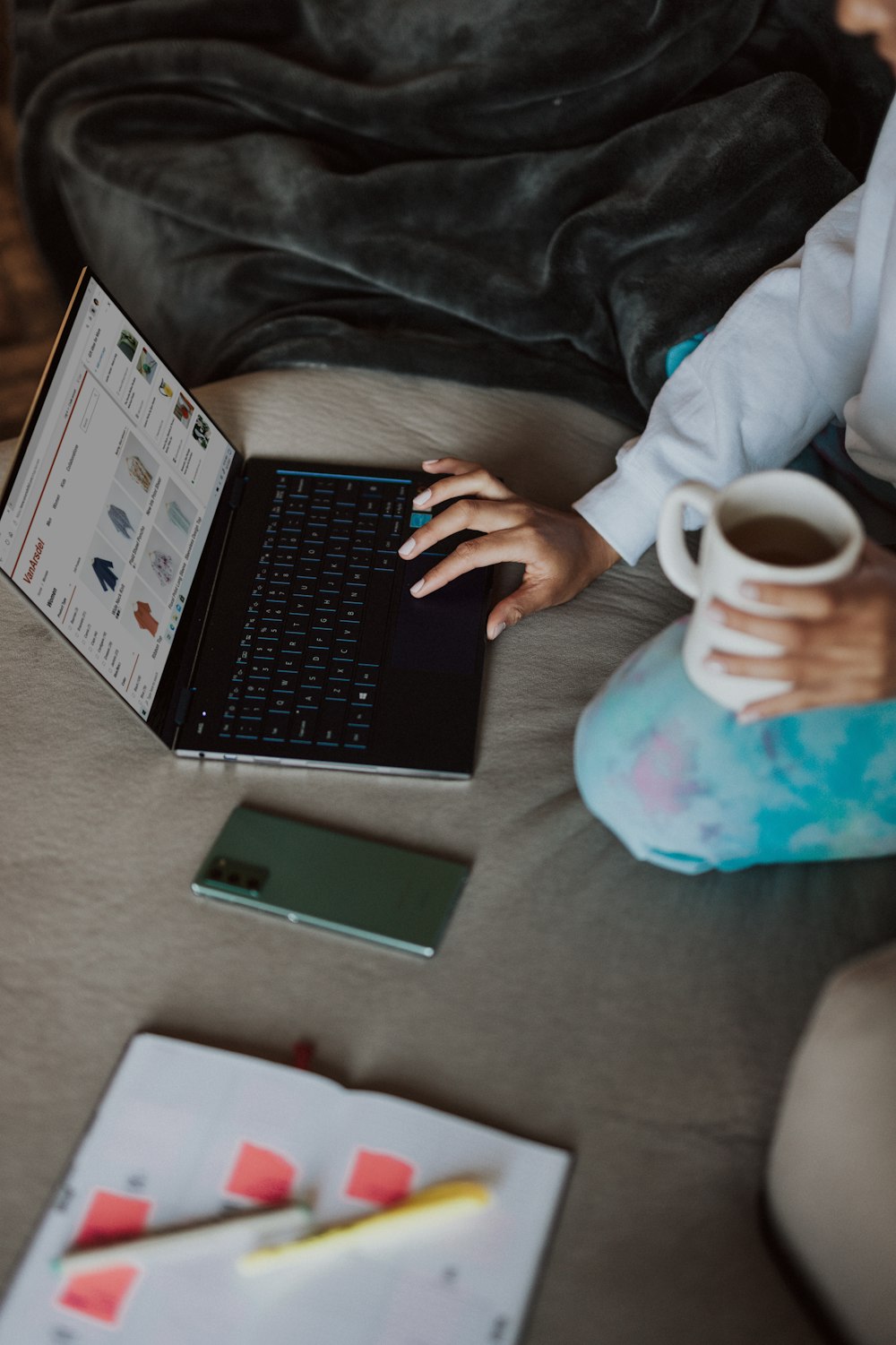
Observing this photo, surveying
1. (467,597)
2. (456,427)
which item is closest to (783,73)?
(456,427)

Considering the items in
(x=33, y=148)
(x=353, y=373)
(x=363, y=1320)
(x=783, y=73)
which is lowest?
(x=363, y=1320)

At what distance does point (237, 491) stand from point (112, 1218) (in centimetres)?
59

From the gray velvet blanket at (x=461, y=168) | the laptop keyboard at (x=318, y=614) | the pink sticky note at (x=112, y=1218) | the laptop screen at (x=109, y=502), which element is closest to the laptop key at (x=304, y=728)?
the laptop keyboard at (x=318, y=614)

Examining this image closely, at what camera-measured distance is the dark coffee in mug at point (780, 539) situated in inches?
21.0

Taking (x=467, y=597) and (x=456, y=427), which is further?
(x=456, y=427)

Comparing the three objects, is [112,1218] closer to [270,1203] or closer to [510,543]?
[270,1203]

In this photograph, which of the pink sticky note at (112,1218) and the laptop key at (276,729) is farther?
the laptop key at (276,729)

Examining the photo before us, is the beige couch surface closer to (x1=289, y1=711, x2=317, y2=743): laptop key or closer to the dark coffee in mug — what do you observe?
(x1=289, y1=711, x2=317, y2=743): laptop key

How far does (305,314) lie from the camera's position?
1.18 metres

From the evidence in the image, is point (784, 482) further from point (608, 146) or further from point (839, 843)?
point (608, 146)

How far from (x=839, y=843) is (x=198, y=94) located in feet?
3.64

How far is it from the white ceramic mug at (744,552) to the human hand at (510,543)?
313 mm

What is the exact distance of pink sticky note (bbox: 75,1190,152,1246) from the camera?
59cm

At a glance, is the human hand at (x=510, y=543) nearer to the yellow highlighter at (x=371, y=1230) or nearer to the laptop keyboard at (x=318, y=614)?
the laptop keyboard at (x=318, y=614)
